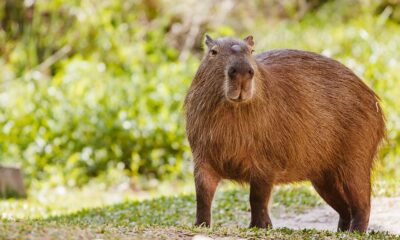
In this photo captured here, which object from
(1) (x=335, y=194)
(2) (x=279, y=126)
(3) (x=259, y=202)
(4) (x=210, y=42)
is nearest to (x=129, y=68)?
(1) (x=335, y=194)

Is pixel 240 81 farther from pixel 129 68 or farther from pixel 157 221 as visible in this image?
pixel 129 68

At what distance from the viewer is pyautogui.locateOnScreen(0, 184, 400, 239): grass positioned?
3707 millimetres

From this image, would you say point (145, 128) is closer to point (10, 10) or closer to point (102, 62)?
point (102, 62)

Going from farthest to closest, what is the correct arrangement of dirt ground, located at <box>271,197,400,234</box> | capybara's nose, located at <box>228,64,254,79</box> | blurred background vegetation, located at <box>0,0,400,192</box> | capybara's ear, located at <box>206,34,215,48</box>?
blurred background vegetation, located at <box>0,0,400,192</box>
dirt ground, located at <box>271,197,400,234</box>
capybara's ear, located at <box>206,34,215,48</box>
capybara's nose, located at <box>228,64,254,79</box>

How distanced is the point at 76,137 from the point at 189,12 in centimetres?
462

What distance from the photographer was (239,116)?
15.5ft

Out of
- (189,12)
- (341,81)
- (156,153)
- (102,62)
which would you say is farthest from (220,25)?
(341,81)

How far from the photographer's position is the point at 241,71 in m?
4.45

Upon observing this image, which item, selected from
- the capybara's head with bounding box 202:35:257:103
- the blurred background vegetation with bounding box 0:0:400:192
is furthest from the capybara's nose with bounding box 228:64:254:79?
the blurred background vegetation with bounding box 0:0:400:192

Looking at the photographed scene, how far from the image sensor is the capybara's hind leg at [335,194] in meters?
5.41

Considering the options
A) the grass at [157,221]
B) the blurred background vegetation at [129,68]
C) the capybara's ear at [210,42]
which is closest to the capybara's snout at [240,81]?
the capybara's ear at [210,42]

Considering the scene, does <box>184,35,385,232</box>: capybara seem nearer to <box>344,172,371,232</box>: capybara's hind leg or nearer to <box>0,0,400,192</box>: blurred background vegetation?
<box>344,172,371,232</box>: capybara's hind leg

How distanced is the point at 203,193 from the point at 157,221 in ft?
4.38

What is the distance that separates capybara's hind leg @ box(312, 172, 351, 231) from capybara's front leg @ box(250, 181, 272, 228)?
71 cm
